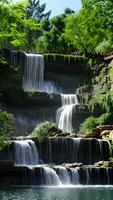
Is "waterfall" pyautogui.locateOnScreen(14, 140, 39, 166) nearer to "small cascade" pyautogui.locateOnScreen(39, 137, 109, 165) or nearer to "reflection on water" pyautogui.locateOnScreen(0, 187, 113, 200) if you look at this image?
"small cascade" pyautogui.locateOnScreen(39, 137, 109, 165)

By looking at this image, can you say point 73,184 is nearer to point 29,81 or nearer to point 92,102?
point 92,102

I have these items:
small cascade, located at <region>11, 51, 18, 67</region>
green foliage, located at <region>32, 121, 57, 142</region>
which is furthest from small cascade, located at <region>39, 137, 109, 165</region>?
small cascade, located at <region>11, 51, 18, 67</region>

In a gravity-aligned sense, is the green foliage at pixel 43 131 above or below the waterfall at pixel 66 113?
below

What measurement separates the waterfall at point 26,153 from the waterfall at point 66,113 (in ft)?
33.0

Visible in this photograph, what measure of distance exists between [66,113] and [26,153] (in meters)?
11.5

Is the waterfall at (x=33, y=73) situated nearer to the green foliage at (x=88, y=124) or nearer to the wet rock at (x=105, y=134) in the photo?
the green foliage at (x=88, y=124)

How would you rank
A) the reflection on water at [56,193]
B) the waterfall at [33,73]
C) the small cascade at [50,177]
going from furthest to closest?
1. the waterfall at [33,73]
2. the small cascade at [50,177]
3. the reflection on water at [56,193]

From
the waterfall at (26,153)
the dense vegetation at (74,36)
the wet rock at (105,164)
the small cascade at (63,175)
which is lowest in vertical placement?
the small cascade at (63,175)

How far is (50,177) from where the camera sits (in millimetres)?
25328

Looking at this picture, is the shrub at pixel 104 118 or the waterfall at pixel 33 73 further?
the waterfall at pixel 33 73

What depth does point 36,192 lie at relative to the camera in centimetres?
2177

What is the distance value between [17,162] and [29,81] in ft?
57.5

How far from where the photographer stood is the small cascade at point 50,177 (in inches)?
992

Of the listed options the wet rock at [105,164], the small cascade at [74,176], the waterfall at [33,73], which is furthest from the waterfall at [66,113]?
the small cascade at [74,176]
